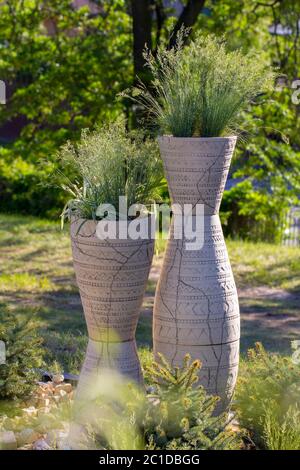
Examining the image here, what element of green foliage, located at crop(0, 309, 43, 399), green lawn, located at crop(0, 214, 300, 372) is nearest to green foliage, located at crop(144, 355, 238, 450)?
green foliage, located at crop(0, 309, 43, 399)

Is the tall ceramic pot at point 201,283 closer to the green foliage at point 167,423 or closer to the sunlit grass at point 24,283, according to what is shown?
the green foliage at point 167,423

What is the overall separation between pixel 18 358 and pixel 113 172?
1180 mm

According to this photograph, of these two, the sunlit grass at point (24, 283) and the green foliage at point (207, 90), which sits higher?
the green foliage at point (207, 90)

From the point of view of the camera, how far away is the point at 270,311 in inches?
299

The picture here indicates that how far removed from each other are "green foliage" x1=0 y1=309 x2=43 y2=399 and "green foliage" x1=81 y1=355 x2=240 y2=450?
97 centimetres

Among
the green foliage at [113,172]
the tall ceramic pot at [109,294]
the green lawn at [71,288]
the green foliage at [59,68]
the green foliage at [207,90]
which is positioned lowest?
the green lawn at [71,288]

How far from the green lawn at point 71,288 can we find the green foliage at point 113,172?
1.15 metres

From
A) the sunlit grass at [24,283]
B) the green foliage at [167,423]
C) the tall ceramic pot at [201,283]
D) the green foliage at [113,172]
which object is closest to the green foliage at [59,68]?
the sunlit grass at [24,283]

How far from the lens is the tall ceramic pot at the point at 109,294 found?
150 inches

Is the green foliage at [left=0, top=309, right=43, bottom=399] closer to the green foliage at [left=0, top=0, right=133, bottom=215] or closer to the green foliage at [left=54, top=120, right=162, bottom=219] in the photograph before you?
the green foliage at [left=54, top=120, right=162, bottom=219]

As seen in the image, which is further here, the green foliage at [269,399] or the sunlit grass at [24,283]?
the sunlit grass at [24,283]

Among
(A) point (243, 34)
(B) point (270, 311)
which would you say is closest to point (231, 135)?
(B) point (270, 311)

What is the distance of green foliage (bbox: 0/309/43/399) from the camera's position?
14.0ft

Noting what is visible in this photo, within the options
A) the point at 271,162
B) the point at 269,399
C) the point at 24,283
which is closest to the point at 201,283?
the point at 269,399
